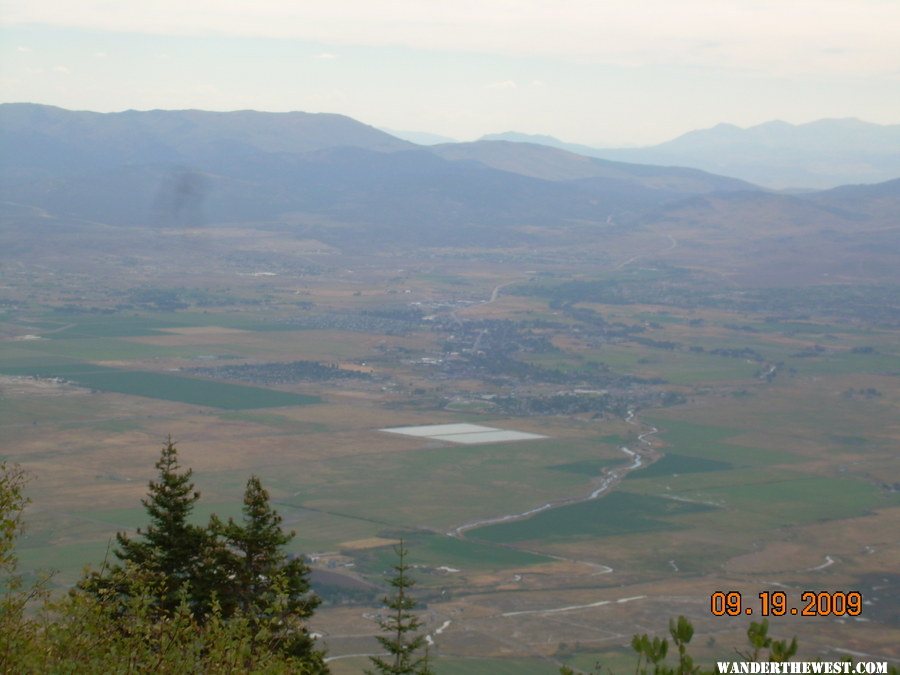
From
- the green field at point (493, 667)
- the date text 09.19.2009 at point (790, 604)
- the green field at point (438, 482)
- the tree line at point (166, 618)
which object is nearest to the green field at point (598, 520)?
the green field at point (438, 482)

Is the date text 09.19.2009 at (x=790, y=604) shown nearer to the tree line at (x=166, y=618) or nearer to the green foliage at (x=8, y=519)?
the tree line at (x=166, y=618)

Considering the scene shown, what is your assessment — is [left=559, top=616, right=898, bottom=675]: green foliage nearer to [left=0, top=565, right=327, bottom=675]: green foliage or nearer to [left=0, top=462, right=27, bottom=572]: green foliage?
[left=0, top=565, right=327, bottom=675]: green foliage

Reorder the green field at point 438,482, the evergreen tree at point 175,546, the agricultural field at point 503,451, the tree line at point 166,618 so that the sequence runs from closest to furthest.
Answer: the tree line at point 166,618 → the evergreen tree at point 175,546 → the agricultural field at point 503,451 → the green field at point 438,482

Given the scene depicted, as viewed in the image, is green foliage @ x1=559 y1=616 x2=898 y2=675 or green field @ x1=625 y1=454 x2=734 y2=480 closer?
green foliage @ x1=559 y1=616 x2=898 y2=675

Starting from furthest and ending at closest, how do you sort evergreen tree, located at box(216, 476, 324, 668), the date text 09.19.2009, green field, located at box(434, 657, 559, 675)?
the date text 09.19.2009 < green field, located at box(434, 657, 559, 675) < evergreen tree, located at box(216, 476, 324, 668)

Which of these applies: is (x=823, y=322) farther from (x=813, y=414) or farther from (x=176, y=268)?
(x=176, y=268)

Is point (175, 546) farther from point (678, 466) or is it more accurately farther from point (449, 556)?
point (678, 466)

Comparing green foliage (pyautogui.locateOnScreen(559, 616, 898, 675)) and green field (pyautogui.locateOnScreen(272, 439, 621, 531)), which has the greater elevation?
green foliage (pyautogui.locateOnScreen(559, 616, 898, 675))

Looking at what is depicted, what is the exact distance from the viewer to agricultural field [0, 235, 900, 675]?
38781mm

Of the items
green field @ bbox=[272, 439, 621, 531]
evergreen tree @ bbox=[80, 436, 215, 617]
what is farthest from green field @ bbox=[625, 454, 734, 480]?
evergreen tree @ bbox=[80, 436, 215, 617]

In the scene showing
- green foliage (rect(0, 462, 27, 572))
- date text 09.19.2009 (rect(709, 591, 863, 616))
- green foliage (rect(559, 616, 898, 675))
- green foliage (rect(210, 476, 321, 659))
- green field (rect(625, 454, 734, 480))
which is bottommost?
date text 09.19.2009 (rect(709, 591, 863, 616))

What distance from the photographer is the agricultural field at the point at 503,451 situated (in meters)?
38.8

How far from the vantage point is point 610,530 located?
47.5 metres

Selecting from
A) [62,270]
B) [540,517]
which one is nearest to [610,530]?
[540,517]
